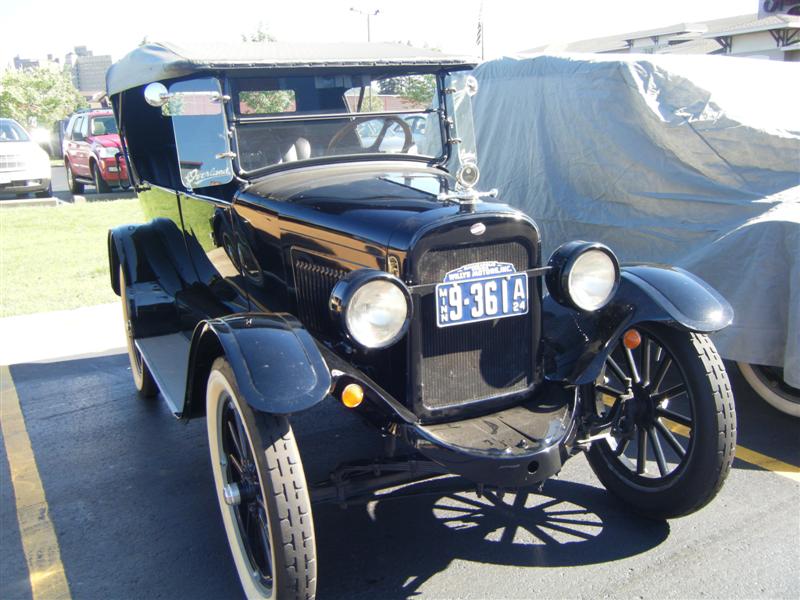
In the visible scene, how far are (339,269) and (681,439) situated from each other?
6.96ft

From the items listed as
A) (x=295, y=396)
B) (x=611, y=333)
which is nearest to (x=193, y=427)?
(x=295, y=396)

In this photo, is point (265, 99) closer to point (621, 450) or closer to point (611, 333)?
point (611, 333)

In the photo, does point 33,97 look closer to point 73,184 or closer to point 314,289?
point 73,184

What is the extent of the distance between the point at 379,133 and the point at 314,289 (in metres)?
1.06

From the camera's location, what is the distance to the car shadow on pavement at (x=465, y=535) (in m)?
2.79

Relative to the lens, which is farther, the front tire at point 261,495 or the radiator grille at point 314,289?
the radiator grille at point 314,289

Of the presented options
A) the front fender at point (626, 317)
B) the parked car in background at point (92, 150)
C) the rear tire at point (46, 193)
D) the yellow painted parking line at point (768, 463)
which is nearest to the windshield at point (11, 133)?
the rear tire at point (46, 193)

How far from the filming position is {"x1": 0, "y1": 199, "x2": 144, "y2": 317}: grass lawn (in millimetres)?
7223

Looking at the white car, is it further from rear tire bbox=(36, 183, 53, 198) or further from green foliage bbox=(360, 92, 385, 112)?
green foliage bbox=(360, 92, 385, 112)

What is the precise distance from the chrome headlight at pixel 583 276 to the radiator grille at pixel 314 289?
85cm

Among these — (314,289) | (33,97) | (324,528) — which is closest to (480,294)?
(314,289)

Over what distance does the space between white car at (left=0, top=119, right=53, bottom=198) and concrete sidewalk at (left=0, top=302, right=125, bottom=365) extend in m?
8.43

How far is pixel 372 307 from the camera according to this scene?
2500 millimetres

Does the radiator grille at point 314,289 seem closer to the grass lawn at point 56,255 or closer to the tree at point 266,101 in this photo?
the tree at point 266,101
